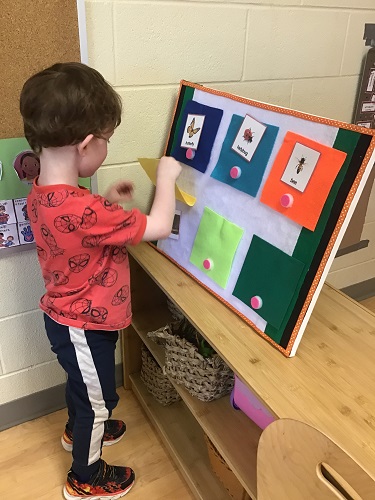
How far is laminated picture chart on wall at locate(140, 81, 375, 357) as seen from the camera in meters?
0.94

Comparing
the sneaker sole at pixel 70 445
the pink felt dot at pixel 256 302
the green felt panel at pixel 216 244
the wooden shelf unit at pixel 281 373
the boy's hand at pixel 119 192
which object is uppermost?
the boy's hand at pixel 119 192

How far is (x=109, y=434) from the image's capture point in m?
1.57

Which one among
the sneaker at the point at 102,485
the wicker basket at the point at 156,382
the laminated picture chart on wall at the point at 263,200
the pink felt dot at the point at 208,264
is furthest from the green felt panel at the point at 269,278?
the sneaker at the point at 102,485

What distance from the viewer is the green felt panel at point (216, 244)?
3.87 ft

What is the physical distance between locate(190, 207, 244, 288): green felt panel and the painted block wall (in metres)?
0.34

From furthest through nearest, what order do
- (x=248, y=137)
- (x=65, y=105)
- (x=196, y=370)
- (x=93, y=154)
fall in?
(x=196, y=370), (x=248, y=137), (x=93, y=154), (x=65, y=105)

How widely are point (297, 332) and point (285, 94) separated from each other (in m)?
1.00

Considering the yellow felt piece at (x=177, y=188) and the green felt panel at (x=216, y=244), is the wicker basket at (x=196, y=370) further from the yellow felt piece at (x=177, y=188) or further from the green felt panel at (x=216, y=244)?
the yellow felt piece at (x=177, y=188)

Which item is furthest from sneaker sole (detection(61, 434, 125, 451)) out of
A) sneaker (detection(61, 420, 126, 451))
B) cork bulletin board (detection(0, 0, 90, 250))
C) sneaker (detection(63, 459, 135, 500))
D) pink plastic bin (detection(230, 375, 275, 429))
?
cork bulletin board (detection(0, 0, 90, 250))

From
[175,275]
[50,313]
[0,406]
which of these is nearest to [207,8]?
[175,275]

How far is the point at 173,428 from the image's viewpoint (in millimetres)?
1562

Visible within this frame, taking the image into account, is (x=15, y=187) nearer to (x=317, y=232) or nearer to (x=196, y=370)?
(x=196, y=370)

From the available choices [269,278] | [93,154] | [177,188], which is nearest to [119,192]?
[177,188]

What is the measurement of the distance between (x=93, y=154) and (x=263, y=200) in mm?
394
